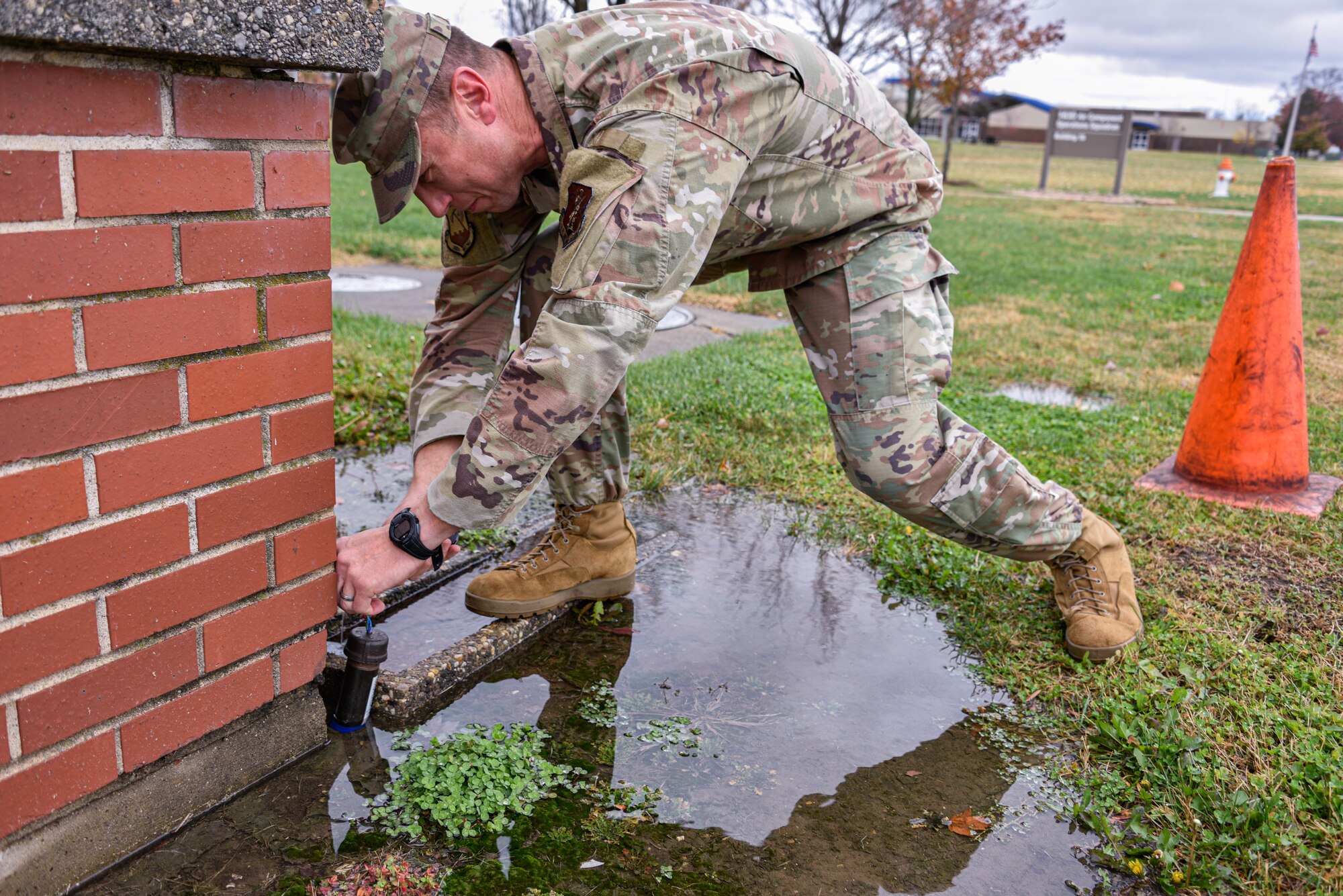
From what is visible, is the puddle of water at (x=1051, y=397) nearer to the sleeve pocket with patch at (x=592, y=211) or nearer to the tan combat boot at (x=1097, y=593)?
the tan combat boot at (x=1097, y=593)

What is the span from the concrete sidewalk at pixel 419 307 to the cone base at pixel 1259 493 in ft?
8.56

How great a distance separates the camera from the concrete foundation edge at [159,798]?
1587mm

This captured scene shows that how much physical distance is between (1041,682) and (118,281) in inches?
86.6

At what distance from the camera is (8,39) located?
51.1 inches

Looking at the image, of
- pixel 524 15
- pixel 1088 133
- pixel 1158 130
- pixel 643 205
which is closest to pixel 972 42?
pixel 1088 133

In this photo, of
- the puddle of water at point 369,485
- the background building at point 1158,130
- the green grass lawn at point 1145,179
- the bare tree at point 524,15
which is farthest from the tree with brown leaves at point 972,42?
the background building at point 1158,130

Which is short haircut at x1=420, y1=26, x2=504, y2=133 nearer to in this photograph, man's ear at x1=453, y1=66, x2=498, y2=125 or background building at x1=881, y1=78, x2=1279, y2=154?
man's ear at x1=453, y1=66, x2=498, y2=125

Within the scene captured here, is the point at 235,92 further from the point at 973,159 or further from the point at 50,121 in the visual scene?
the point at 973,159

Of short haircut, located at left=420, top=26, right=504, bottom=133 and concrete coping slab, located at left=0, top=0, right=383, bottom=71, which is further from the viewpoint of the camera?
short haircut, located at left=420, top=26, right=504, bottom=133

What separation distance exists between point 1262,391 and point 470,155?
10.2ft

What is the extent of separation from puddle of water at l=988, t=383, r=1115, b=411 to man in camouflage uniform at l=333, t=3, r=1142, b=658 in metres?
2.42

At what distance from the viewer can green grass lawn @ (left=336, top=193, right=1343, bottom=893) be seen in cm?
201

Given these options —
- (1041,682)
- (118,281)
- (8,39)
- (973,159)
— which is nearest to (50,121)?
(8,39)

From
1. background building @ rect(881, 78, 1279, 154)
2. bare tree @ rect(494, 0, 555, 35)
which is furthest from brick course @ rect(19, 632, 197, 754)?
background building @ rect(881, 78, 1279, 154)
